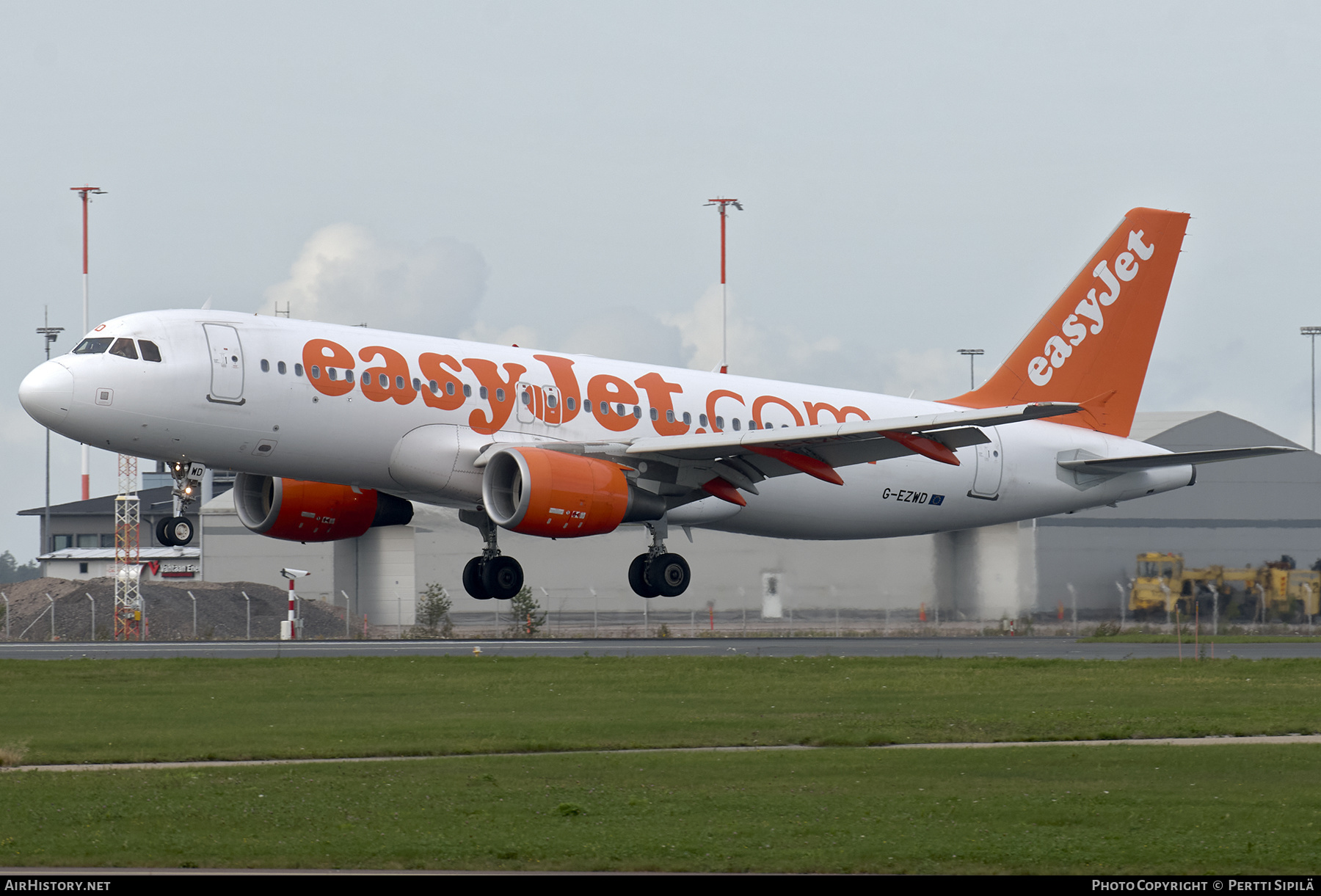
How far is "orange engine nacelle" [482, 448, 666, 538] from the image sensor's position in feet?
102

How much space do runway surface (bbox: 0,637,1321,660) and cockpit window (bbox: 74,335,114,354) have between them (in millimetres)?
19114

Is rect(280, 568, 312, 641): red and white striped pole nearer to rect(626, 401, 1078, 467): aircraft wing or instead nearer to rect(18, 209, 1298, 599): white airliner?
rect(18, 209, 1298, 599): white airliner

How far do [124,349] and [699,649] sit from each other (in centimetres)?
2322

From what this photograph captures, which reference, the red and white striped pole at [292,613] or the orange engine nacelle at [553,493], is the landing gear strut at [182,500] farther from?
the red and white striped pole at [292,613]

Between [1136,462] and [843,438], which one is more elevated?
[843,438]

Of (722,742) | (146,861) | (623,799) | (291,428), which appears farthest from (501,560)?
(146,861)

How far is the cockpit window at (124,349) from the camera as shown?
29.5m

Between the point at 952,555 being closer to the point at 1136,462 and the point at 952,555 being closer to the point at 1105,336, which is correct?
the point at 1105,336

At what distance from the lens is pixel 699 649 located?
4891 centimetres

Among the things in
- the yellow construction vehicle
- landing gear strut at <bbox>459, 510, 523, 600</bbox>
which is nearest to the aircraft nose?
landing gear strut at <bbox>459, 510, 523, 600</bbox>

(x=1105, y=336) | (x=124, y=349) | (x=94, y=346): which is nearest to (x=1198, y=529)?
(x=1105, y=336)
